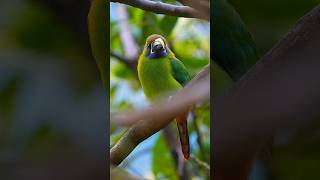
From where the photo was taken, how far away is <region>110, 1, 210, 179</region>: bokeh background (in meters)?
1.96

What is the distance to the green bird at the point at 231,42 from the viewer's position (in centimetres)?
189

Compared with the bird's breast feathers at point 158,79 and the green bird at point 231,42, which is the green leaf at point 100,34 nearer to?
the bird's breast feathers at point 158,79

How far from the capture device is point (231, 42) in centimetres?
192

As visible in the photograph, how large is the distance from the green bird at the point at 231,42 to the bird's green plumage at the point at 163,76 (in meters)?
0.12

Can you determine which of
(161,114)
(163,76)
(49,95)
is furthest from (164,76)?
(49,95)

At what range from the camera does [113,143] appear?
6.40 feet

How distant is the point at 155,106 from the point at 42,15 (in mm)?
464

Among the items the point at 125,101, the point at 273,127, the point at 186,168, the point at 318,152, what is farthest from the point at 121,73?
the point at 318,152

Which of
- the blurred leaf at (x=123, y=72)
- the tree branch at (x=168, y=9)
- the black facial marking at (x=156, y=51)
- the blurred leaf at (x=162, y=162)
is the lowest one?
the blurred leaf at (x=162, y=162)

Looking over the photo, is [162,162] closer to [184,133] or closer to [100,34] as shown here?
[184,133]

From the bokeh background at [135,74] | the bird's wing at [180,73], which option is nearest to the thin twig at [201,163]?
the bokeh background at [135,74]

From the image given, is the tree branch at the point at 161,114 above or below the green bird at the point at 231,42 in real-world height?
below

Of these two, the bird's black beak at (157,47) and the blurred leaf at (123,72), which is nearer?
the bird's black beak at (157,47)

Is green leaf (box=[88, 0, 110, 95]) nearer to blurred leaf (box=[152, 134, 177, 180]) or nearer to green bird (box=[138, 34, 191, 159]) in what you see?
green bird (box=[138, 34, 191, 159])
